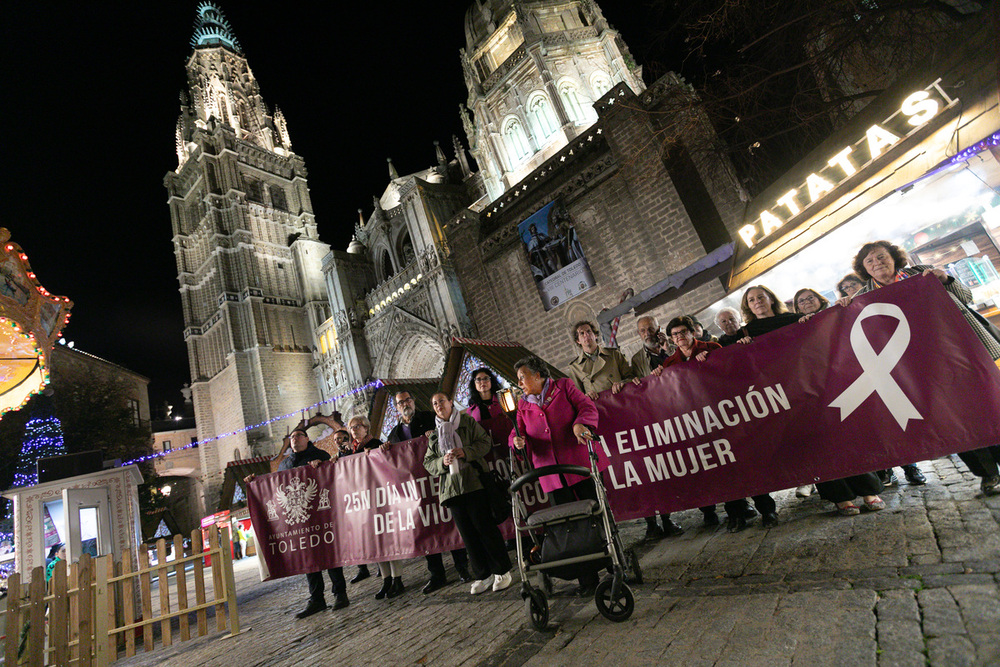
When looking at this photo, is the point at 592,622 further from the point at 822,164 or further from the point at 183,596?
the point at 822,164

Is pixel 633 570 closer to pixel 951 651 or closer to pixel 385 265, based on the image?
pixel 951 651

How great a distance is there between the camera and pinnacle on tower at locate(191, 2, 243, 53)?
1708 inches

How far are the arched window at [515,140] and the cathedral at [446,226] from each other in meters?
0.10

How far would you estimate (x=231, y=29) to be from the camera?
47.4m

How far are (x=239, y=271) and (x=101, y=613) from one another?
31.7m

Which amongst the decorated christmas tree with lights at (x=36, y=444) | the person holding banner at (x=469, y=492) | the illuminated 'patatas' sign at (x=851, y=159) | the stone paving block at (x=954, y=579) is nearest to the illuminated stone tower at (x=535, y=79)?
Answer: the illuminated 'patatas' sign at (x=851, y=159)

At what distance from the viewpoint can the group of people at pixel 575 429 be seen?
3410 mm

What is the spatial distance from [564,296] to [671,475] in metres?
10.8

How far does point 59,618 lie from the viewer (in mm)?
4492

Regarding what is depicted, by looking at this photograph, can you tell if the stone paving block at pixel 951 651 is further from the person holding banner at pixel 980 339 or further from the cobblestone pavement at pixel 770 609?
the person holding banner at pixel 980 339

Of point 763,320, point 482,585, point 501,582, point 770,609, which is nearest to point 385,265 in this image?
point 482,585

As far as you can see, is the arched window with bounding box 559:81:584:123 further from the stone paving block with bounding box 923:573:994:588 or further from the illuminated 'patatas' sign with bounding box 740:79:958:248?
the stone paving block with bounding box 923:573:994:588

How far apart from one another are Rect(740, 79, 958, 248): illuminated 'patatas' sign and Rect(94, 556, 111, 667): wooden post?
409 inches

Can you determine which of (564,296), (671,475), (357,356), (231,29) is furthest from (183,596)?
(231,29)
